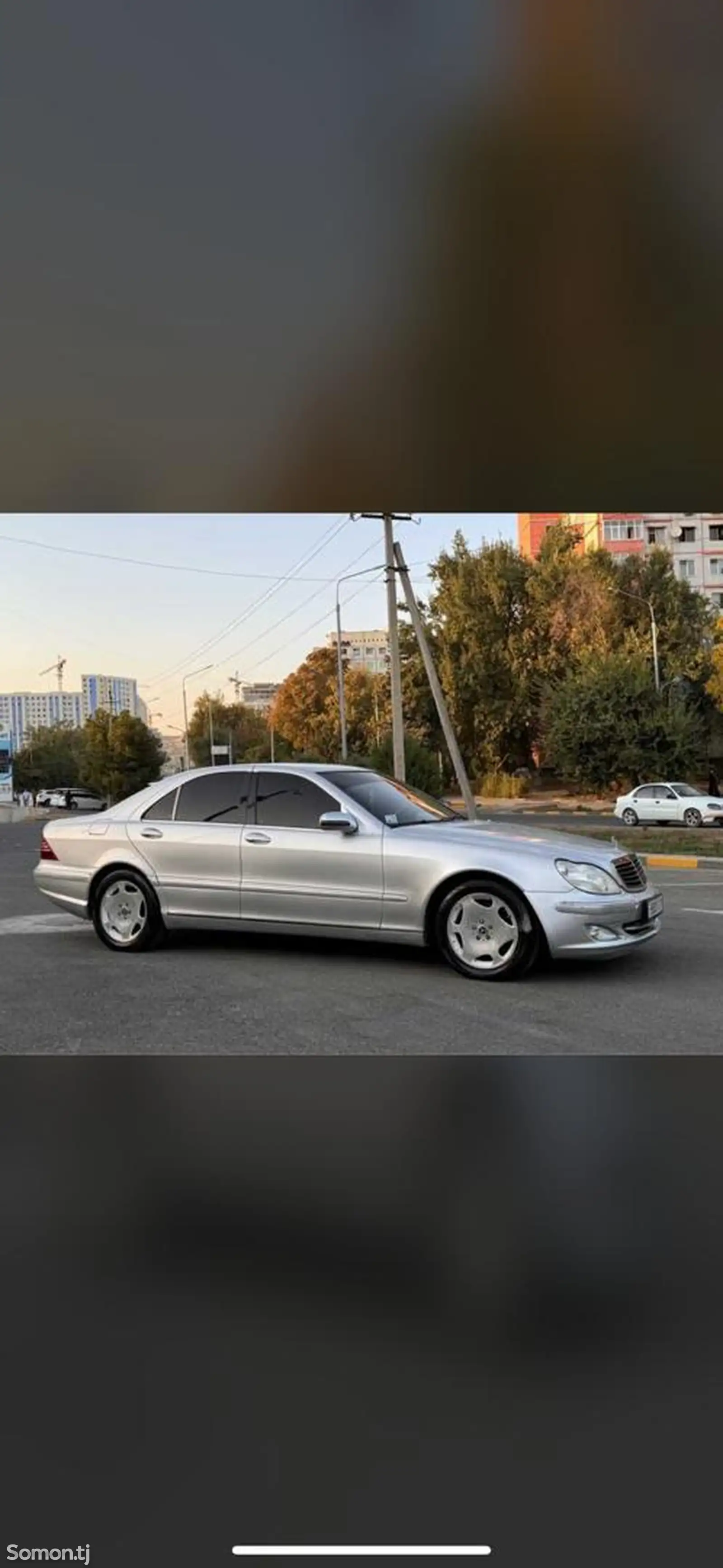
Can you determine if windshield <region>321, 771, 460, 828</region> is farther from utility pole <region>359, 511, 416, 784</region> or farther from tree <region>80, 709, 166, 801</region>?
tree <region>80, 709, 166, 801</region>

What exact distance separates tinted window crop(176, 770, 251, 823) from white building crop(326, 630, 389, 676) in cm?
53

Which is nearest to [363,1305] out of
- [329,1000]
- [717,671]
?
[329,1000]

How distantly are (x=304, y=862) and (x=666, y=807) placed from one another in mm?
1274

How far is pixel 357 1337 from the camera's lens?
7.30ft

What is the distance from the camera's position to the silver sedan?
3.30m

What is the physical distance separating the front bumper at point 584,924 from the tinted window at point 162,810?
4.11 feet

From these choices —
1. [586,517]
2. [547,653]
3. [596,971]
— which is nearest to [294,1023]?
[596,971]

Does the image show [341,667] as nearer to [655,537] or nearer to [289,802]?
[289,802]

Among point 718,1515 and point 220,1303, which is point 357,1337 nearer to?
point 220,1303

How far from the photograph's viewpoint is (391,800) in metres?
3.51

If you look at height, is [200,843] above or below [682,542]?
below
